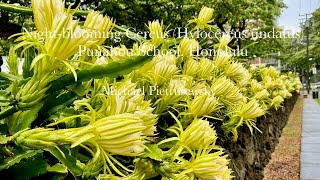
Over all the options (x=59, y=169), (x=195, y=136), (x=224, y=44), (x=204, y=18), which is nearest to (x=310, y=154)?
(x=224, y=44)

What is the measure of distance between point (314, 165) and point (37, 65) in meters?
4.28

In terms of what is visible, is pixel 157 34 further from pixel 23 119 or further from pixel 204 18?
pixel 23 119

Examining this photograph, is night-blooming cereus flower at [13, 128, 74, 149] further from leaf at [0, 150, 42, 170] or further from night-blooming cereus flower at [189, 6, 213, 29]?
night-blooming cereus flower at [189, 6, 213, 29]

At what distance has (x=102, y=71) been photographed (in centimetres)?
59

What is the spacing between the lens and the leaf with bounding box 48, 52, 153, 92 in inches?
22.7

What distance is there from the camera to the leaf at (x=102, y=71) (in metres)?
0.58

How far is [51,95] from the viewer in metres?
0.61

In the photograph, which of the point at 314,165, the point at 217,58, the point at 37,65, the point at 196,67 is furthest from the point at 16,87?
the point at 314,165

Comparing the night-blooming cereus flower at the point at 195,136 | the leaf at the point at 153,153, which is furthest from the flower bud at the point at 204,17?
the leaf at the point at 153,153

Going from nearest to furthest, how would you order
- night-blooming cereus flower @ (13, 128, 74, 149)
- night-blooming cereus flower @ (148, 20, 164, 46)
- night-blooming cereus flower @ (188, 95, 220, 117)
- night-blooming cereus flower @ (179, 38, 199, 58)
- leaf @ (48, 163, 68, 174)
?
night-blooming cereus flower @ (13, 128, 74, 149)
leaf @ (48, 163, 68, 174)
night-blooming cereus flower @ (188, 95, 220, 117)
night-blooming cereus flower @ (148, 20, 164, 46)
night-blooming cereus flower @ (179, 38, 199, 58)

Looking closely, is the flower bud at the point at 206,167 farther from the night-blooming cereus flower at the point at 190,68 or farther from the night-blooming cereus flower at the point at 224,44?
the night-blooming cereus flower at the point at 224,44

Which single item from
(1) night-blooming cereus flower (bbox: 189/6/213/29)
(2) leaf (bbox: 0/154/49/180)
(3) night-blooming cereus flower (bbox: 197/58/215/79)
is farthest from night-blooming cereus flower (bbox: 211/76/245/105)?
(2) leaf (bbox: 0/154/49/180)

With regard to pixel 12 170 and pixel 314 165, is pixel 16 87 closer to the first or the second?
pixel 12 170

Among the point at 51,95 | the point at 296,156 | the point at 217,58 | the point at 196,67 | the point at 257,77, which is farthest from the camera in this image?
the point at 296,156
